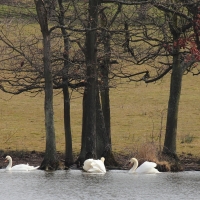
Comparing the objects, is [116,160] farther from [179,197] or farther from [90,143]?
[179,197]

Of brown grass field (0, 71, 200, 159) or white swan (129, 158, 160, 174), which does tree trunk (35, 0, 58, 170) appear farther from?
brown grass field (0, 71, 200, 159)

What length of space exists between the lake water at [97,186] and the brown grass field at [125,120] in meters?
4.50

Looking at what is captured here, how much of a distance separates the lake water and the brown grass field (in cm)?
450

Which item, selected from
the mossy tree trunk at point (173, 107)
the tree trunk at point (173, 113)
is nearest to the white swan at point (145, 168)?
the mossy tree trunk at point (173, 107)

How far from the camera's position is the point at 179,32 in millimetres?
32125

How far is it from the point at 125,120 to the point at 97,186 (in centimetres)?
2824

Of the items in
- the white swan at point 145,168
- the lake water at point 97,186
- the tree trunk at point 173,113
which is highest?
the tree trunk at point 173,113

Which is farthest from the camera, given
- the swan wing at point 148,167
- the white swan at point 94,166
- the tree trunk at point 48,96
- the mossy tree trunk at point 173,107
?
the mossy tree trunk at point 173,107

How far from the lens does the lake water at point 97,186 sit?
22.8 metres

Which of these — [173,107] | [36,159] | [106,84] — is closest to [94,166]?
[106,84]

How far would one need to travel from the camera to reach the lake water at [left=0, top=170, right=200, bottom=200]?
74.8 ft

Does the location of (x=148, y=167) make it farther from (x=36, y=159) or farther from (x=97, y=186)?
(x=36, y=159)

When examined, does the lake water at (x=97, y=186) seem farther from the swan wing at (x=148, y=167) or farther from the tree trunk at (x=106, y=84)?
the tree trunk at (x=106, y=84)

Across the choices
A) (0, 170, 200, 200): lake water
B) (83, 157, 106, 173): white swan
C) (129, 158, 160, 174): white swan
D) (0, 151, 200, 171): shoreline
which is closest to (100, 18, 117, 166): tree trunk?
(0, 151, 200, 171): shoreline
